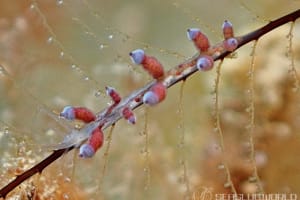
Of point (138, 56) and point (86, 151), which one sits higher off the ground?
point (138, 56)

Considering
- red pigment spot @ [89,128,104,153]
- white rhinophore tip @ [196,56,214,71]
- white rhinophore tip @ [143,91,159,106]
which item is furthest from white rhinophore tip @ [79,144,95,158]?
white rhinophore tip @ [196,56,214,71]

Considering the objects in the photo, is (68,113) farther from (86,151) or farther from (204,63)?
(204,63)

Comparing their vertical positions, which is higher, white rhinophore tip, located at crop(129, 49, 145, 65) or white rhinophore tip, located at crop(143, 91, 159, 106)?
white rhinophore tip, located at crop(129, 49, 145, 65)

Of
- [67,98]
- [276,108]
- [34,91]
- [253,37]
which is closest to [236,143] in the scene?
[276,108]

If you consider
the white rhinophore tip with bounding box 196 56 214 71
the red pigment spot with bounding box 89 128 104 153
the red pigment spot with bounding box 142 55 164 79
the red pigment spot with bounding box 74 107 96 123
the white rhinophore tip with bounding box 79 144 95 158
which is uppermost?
the white rhinophore tip with bounding box 196 56 214 71

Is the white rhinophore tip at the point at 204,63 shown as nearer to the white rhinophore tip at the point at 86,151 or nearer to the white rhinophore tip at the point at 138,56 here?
the white rhinophore tip at the point at 138,56

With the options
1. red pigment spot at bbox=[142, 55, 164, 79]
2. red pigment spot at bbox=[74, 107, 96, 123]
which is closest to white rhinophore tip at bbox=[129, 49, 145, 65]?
red pigment spot at bbox=[142, 55, 164, 79]

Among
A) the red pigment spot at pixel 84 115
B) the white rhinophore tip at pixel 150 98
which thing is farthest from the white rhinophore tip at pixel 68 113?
the white rhinophore tip at pixel 150 98

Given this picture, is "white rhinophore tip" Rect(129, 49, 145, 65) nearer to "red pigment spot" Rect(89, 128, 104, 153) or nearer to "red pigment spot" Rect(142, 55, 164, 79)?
"red pigment spot" Rect(142, 55, 164, 79)

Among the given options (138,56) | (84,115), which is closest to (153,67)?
(138,56)
